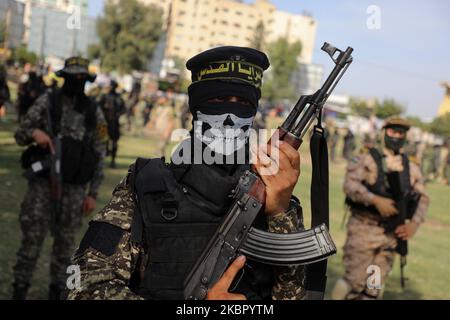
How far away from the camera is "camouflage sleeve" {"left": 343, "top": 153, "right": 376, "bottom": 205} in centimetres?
552

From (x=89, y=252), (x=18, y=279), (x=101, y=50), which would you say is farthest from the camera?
(x=101, y=50)

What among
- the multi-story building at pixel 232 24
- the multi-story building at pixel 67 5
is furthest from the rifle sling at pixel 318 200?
the multi-story building at pixel 232 24

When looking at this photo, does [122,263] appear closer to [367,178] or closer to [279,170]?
[279,170]

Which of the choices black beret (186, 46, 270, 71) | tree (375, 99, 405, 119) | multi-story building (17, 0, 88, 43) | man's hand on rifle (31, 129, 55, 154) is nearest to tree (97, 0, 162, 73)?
tree (375, 99, 405, 119)

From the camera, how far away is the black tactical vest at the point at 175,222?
202 cm

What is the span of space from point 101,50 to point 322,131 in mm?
53798

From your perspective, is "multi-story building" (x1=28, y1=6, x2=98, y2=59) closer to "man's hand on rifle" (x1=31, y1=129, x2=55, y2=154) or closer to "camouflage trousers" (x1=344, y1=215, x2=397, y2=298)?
"man's hand on rifle" (x1=31, y1=129, x2=55, y2=154)

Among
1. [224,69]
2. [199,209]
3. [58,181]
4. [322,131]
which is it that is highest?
[224,69]

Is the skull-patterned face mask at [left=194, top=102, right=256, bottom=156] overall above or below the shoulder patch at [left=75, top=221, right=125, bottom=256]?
above

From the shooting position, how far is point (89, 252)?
198 cm

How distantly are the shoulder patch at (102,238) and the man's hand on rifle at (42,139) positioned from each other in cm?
281

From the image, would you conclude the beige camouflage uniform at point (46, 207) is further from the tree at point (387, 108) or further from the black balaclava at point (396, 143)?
the tree at point (387, 108)
